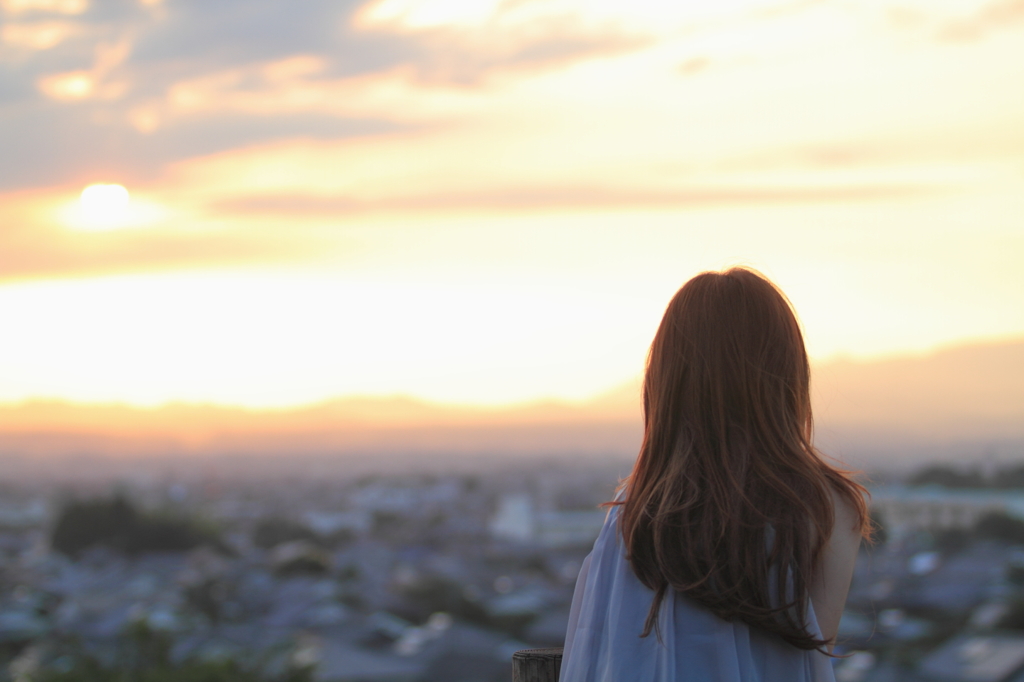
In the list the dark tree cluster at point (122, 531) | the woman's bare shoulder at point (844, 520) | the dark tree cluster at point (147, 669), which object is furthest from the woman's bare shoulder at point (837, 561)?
the dark tree cluster at point (122, 531)

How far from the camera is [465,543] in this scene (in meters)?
44.6

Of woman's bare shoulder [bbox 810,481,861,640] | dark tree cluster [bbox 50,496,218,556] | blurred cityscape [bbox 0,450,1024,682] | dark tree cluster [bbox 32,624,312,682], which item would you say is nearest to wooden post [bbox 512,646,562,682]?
woman's bare shoulder [bbox 810,481,861,640]

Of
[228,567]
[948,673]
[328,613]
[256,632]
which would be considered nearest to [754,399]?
[948,673]

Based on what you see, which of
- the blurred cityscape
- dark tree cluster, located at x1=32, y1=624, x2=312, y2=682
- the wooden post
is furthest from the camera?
the blurred cityscape

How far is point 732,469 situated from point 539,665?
0.63 meters

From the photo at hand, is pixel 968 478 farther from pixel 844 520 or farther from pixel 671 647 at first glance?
pixel 671 647

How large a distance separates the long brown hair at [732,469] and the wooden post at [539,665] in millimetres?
354

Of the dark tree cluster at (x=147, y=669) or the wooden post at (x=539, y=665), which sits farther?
the dark tree cluster at (x=147, y=669)

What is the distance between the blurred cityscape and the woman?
0.94 ft

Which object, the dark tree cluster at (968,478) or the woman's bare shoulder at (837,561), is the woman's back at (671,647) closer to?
the woman's bare shoulder at (837,561)

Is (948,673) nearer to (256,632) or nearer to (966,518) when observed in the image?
(966,518)

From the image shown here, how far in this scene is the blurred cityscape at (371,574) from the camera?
61.5 feet

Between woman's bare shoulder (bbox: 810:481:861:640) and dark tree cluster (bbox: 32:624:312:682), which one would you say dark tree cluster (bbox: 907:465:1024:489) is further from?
woman's bare shoulder (bbox: 810:481:861:640)

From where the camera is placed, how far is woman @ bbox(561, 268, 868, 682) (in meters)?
1.51
